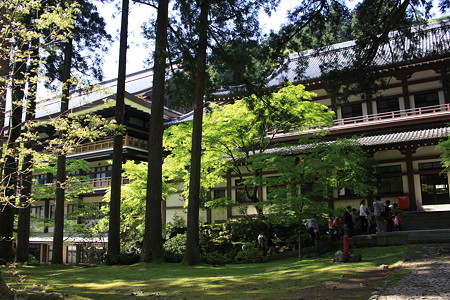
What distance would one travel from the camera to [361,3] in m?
10.1

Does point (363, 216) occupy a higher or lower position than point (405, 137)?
lower

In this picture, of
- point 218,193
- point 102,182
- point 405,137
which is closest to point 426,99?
point 405,137

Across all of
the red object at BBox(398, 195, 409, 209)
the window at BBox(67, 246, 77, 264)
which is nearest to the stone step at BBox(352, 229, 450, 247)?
the red object at BBox(398, 195, 409, 209)

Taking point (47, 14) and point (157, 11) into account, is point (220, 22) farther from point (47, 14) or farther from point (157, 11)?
point (47, 14)

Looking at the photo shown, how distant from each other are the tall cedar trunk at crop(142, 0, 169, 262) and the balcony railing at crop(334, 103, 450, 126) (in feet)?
40.8

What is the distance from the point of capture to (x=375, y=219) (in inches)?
646

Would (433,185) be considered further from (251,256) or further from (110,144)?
(110,144)

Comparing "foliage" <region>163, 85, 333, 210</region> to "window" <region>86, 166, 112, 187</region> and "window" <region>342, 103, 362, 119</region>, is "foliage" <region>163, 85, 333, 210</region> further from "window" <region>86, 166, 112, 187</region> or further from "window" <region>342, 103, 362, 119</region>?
"window" <region>86, 166, 112, 187</region>

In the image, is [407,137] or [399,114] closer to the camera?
[407,137]

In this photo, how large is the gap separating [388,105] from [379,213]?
10.6 m

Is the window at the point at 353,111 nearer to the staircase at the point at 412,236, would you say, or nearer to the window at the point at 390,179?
the window at the point at 390,179

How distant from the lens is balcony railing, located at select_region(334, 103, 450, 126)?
20766mm

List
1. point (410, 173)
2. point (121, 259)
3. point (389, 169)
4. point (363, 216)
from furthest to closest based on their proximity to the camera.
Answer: point (389, 169) < point (410, 173) < point (363, 216) < point (121, 259)

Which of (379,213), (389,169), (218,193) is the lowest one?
(379,213)
